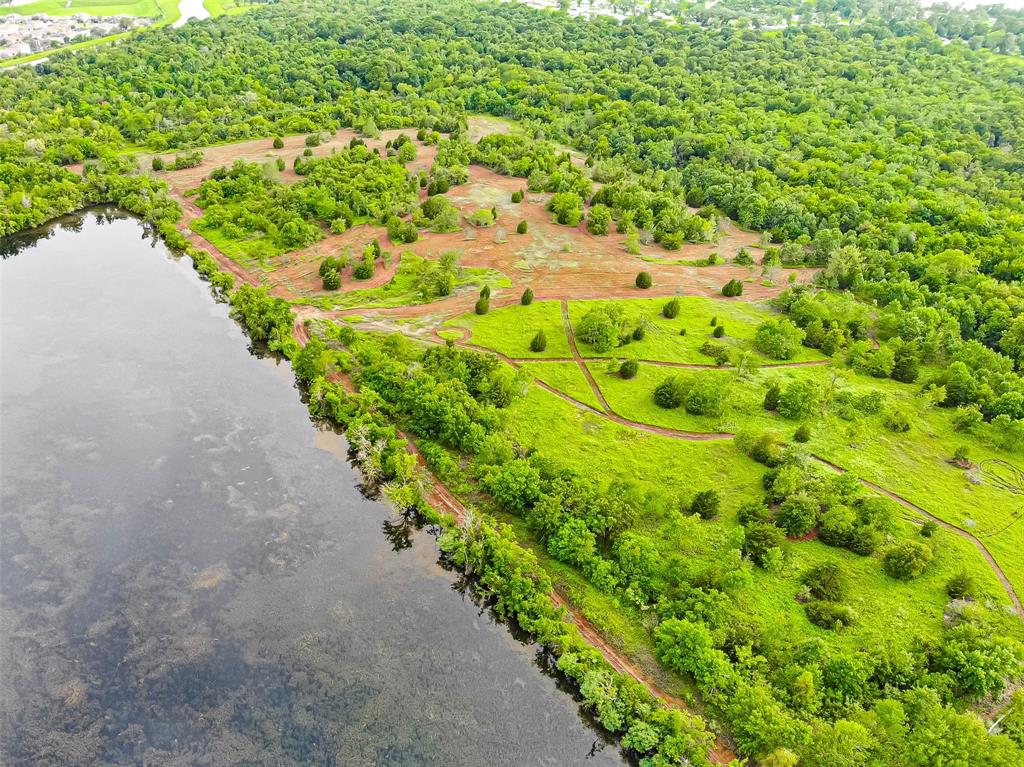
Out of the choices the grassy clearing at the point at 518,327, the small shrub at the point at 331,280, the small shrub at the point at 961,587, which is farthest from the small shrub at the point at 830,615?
the small shrub at the point at 331,280

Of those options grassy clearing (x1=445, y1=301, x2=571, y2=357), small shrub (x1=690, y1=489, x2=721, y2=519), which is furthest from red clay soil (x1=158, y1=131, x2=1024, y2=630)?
small shrub (x1=690, y1=489, x2=721, y2=519)

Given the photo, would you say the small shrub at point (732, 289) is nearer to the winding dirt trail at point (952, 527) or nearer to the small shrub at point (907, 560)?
the winding dirt trail at point (952, 527)

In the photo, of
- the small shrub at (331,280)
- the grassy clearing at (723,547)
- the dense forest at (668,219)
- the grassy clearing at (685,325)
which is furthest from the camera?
the small shrub at (331,280)

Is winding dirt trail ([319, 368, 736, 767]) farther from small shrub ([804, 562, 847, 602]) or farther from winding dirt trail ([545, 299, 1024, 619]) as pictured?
winding dirt trail ([545, 299, 1024, 619])

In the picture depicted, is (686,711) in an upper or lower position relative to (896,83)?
lower

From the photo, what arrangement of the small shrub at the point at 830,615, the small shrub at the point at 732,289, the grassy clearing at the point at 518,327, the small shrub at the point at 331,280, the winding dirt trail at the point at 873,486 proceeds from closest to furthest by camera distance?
1. the small shrub at the point at 830,615
2. the winding dirt trail at the point at 873,486
3. the grassy clearing at the point at 518,327
4. the small shrub at the point at 331,280
5. the small shrub at the point at 732,289

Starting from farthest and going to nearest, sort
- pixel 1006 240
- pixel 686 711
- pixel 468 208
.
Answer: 1. pixel 468 208
2. pixel 1006 240
3. pixel 686 711

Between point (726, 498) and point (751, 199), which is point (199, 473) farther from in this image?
point (751, 199)

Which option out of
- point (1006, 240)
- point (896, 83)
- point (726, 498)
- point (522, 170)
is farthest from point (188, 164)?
point (896, 83)
